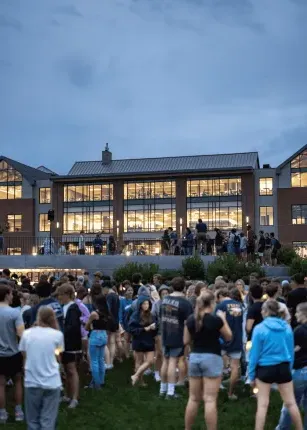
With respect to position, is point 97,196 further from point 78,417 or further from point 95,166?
point 78,417

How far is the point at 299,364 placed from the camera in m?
7.32

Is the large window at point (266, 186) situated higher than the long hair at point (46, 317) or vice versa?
the large window at point (266, 186)

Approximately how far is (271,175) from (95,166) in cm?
2035

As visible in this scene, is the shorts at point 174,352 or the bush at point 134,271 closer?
the shorts at point 174,352

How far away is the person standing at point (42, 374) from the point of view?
6.44 metres

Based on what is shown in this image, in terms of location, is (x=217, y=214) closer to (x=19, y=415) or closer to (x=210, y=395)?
(x=19, y=415)

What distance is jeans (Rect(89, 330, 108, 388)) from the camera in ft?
34.4

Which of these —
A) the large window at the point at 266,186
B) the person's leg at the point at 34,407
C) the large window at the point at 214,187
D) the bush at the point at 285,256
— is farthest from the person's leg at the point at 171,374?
the large window at the point at 214,187

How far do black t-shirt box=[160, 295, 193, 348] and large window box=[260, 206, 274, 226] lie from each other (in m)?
48.6

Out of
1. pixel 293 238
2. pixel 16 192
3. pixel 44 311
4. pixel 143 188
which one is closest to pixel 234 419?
pixel 44 311

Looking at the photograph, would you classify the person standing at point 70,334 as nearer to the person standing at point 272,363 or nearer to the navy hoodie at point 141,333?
the navy hoodie at point 141,333

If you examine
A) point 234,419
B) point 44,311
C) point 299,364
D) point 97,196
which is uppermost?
point 97,196

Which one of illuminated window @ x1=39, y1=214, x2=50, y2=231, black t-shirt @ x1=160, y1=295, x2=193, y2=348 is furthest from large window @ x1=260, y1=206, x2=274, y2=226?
black t-shirt @ x1=160, y1=295, x2=193, y2=348

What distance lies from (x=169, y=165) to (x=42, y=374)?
58914 mm
